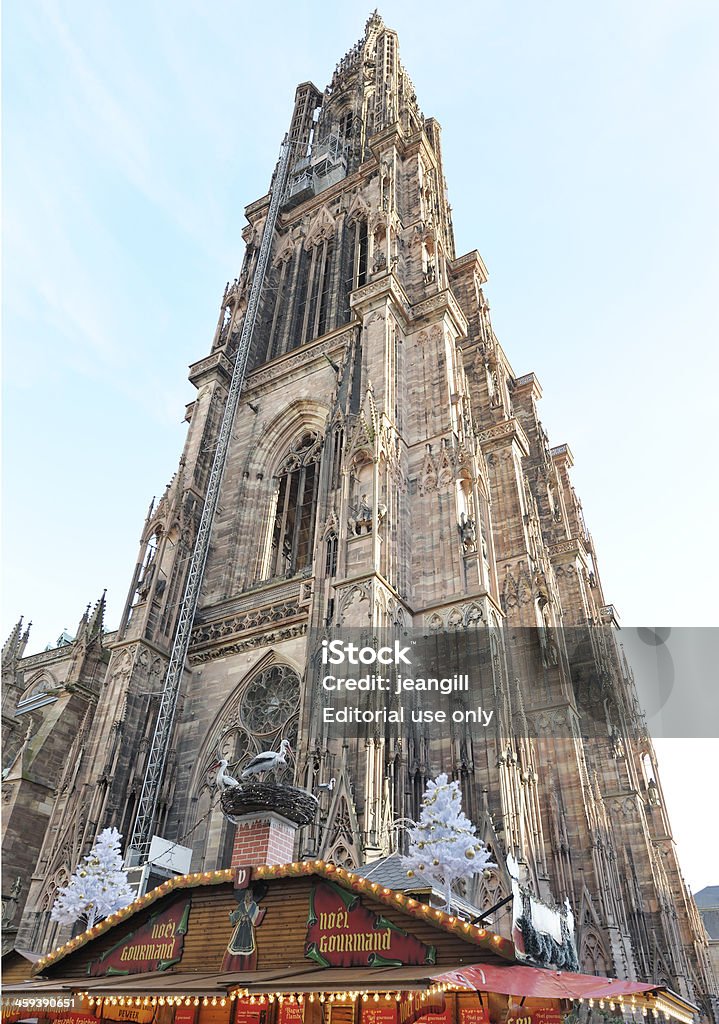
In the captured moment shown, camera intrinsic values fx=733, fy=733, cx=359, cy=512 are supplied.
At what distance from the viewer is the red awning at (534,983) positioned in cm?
573

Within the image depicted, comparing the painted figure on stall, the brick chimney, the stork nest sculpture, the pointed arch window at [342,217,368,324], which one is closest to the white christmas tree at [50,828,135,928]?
the stork nest sculpture

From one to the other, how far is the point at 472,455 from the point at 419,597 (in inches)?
191

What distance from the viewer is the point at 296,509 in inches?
983

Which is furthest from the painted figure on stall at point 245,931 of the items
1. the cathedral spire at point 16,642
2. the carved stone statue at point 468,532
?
the cathedral spire at point 16,642

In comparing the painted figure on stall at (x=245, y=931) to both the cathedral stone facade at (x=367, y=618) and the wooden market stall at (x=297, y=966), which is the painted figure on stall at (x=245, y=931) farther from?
the cathedral stone facade at (x=367, y=618)

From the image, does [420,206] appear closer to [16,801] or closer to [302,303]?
[302,303]

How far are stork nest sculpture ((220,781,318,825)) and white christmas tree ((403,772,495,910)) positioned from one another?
Answer: 59.9 inches

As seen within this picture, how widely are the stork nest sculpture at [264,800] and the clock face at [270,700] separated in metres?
9.05

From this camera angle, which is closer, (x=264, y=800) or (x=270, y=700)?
(x=264, y=800)

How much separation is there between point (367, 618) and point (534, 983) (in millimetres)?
10669

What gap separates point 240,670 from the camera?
19.9m

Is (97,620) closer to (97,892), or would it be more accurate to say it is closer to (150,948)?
(97,892)

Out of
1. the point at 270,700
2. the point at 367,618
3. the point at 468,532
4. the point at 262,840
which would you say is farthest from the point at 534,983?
the point at 468,532

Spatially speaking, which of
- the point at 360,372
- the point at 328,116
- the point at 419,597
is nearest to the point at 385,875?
the point at 419,597
